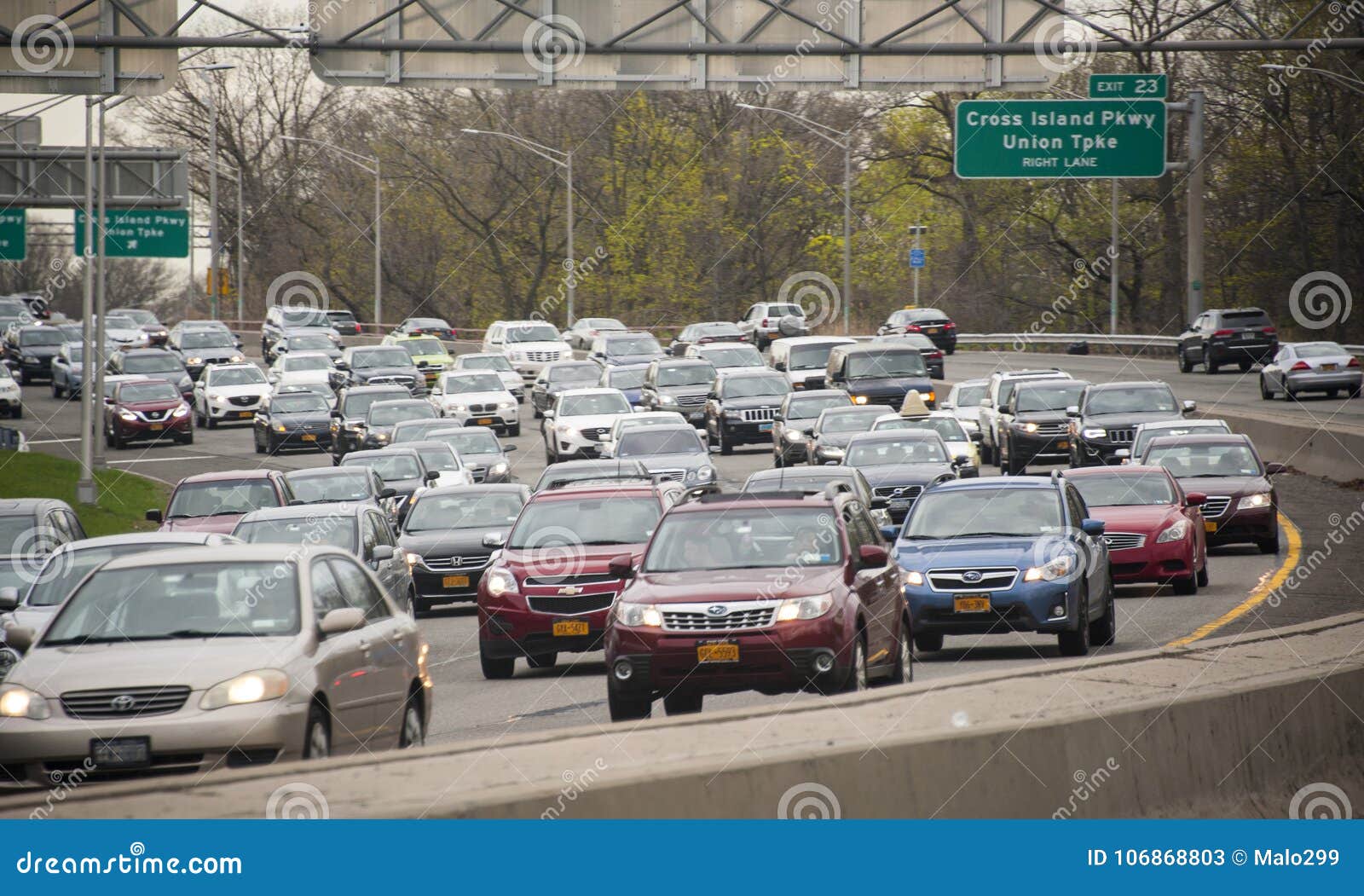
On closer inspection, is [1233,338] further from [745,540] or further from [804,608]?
[804,608]

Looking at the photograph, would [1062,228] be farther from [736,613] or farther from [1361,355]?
[736,613]

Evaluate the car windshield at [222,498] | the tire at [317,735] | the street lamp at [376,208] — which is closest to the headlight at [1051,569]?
the tire at [317,735]

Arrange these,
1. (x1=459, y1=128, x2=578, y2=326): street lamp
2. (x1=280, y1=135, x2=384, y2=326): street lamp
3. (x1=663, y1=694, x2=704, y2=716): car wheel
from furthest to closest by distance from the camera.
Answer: (x1=280, y1=135, x2=384, y2=326): street lamp → (x1=459, y1=128, x2=578, y2=326): street lamp → (x1=663, y1=694, x2=704, y2=716): car wheel

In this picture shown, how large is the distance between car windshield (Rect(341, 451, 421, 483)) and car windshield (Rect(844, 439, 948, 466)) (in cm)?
716

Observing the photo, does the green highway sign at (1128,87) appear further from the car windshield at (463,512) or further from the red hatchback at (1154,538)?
the car windshield at (463,512)

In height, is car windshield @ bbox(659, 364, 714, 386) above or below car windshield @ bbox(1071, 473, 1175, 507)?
above

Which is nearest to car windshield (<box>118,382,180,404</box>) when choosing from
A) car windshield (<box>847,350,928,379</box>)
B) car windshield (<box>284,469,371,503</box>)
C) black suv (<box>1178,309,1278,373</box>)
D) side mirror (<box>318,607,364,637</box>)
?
car windshield (<box>847,350,928,379</box>)

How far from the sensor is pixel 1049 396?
38188mm

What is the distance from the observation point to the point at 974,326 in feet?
288

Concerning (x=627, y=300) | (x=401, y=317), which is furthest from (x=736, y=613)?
(x=401, y=317)

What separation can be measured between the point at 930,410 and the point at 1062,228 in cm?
4083

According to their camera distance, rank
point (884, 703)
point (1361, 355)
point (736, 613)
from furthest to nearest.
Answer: point (1361, 355)
point (736, 613)
point (884, 703)

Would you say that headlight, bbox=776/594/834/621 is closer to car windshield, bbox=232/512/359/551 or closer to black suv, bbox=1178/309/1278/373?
car windshield, bbox=232/512/359/551

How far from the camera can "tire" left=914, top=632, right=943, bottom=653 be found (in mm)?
17328
